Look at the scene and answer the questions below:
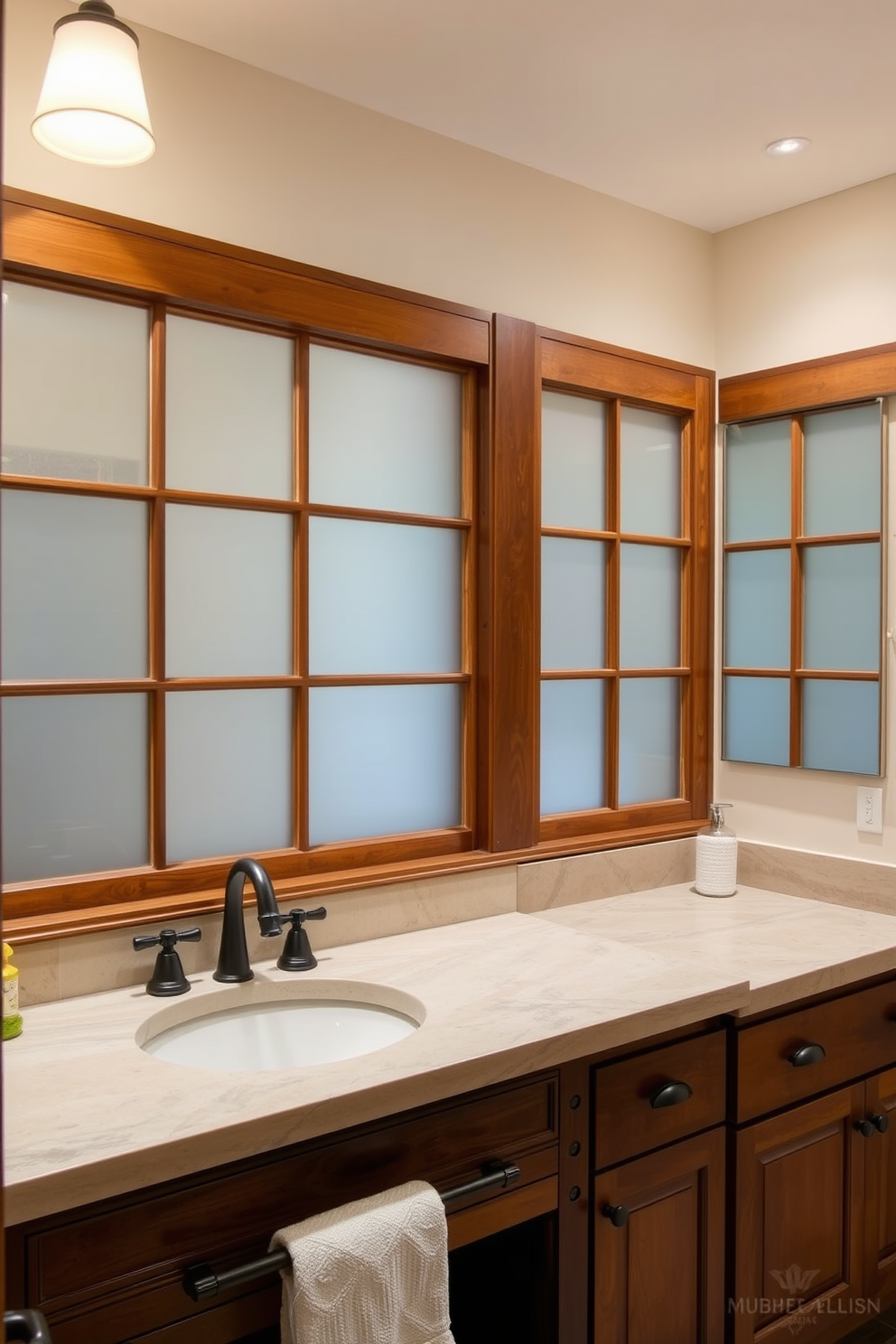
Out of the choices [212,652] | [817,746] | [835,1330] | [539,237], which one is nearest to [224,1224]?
[212,652]

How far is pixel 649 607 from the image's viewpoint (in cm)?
275

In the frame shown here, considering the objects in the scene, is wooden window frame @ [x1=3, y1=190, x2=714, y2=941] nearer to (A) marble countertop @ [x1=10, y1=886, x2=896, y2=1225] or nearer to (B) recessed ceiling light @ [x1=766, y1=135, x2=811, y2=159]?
(A) marble countertop @ [x1=10, y1=886, x2=896, y2=1225]

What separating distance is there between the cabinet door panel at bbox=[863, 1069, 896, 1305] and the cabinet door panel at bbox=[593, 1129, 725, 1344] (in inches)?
17.7

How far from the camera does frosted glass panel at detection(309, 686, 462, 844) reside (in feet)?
7.06

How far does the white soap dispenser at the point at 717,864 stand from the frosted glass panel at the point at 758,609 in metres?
0.47

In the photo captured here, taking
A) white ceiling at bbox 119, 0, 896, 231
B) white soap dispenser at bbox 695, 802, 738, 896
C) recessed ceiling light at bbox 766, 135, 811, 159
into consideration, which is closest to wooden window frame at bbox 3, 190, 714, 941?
white soap dispenser at bbox 695, 802, 738, 896

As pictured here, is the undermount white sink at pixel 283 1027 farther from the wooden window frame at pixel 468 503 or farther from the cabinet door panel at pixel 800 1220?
the cabinet door panel at pixel 800 1220

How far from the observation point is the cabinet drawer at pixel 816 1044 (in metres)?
1.96

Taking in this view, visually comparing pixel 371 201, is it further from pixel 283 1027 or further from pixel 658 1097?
pixel 658 1097

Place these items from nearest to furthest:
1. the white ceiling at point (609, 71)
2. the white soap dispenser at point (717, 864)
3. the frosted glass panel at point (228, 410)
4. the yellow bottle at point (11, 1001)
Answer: the yellow bottle at point (11, 1001), the white ceiling at point (609, 71), the frosted glass panel at point (228, 410), the white soap dispenser at point (717, 864)

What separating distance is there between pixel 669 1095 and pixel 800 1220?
0.54 meters

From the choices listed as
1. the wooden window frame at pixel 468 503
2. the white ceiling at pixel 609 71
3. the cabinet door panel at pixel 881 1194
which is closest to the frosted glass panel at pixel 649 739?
the wooden window frame at pixel 468 503

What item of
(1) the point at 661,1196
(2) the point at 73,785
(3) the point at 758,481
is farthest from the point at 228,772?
(3) the point at 758,481

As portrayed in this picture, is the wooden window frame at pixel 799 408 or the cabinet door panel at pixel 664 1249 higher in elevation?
the wooden window frame at pixel 799 408
